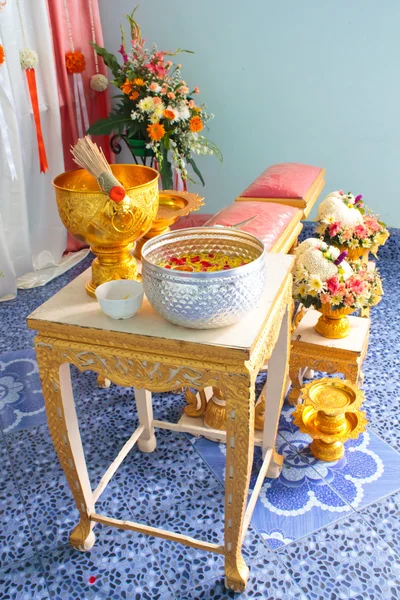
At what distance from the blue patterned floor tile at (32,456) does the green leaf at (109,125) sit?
5.42ft

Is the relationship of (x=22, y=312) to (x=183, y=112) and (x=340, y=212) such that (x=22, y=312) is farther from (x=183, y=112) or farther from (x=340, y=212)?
(x=340, y=212)

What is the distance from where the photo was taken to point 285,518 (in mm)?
1394

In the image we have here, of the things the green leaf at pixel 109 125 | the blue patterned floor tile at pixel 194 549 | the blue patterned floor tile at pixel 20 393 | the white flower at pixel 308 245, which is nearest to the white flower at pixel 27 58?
the green leaf at pixel 109 125

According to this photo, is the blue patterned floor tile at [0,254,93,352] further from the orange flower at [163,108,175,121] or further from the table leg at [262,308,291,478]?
the table leg at [262,308,291,478]

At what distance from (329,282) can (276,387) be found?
435 millimetres

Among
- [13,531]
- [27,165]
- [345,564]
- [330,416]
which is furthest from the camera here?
[27,165]

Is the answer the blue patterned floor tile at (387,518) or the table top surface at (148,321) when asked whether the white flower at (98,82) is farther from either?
the blue patterned floor tile at (387,518)

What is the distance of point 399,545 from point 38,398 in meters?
1.27

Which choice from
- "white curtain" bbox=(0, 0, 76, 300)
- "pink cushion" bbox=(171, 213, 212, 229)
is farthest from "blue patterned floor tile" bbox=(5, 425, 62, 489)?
"pink cushion" bbox=(171, 213, 212, 229)

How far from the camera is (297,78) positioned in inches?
108

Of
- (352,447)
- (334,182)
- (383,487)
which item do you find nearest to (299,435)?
(352,447)

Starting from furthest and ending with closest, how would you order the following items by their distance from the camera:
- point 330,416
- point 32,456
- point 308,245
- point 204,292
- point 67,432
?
1. point 308,245
2. point 32,456
3. point 330,416
4. point 67,432
5. point 204,292

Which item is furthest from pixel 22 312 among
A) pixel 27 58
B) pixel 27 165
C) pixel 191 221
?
pixel 27 58

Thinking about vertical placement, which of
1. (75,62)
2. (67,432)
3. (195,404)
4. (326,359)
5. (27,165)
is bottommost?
(195,404)
